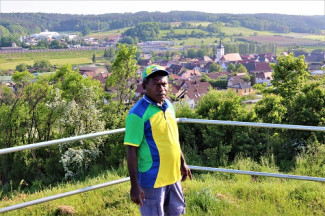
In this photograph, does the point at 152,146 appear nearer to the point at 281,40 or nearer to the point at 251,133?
the point at 251,133

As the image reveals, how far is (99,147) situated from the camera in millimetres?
11977

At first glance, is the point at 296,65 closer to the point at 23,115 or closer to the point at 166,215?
the point at 23,115

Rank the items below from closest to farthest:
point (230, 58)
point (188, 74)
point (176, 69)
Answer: point (188, 74) < point (176, 69) < point (230, 58)

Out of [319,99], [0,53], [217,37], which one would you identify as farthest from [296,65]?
[217,37]

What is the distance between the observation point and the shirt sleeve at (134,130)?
Result: 8.29ft

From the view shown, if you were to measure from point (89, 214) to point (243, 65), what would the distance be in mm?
110231

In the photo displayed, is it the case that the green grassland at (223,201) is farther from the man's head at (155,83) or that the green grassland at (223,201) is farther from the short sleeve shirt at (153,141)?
the man's head at (155,83)

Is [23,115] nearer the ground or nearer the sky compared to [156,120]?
nearer the ground

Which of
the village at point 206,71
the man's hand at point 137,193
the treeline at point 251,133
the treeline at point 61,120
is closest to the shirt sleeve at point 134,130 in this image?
the man's hand at point 137,193

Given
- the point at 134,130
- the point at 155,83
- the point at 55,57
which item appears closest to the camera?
the point at 134,130

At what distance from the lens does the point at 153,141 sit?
8.47 ft

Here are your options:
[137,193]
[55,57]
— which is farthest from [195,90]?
[55,57]

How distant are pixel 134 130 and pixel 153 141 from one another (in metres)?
0.16

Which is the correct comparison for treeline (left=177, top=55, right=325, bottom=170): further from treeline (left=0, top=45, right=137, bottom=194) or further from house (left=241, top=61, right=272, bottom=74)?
house (left=241, top=61, right=272, bottom=74)
